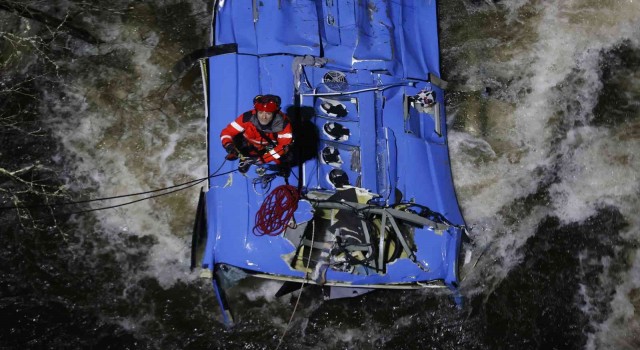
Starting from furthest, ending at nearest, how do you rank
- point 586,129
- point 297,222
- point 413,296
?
1. point 586,129
2. point 413,296
3. point 297,222

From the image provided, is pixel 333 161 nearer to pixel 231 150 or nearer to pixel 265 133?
pixel 265 133

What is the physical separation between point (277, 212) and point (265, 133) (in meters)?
0.70

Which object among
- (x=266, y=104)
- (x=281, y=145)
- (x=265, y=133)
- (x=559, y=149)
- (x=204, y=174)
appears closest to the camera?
(x=266, y=104)

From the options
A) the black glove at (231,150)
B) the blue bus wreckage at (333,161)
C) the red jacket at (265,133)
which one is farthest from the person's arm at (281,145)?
the black glove at (231,150)

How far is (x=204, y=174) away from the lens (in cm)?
659

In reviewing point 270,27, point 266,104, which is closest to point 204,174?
point 270,27

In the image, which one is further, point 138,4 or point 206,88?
point 138,4

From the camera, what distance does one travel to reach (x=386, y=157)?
5.70 meters

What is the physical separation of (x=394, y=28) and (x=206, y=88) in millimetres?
2026

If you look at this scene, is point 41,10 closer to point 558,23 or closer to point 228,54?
point 228,54

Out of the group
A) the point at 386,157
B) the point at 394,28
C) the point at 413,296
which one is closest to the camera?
the point at 386,157

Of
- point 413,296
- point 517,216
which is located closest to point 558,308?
point 517,216

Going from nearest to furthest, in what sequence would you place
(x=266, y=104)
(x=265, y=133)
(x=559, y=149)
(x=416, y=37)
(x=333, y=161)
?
1. (x=266, y=104)
2. (x=265, y=133)
3. (x=333, y=161)
4. (x=416, y=37)
5. (x=559, y=149)

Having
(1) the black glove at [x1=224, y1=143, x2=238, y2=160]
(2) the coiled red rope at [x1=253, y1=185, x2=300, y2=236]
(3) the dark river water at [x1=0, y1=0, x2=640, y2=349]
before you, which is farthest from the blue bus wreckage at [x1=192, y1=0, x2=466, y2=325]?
(3) the dark river water at [x1=0, y1=0, x2=640, y2=349]
